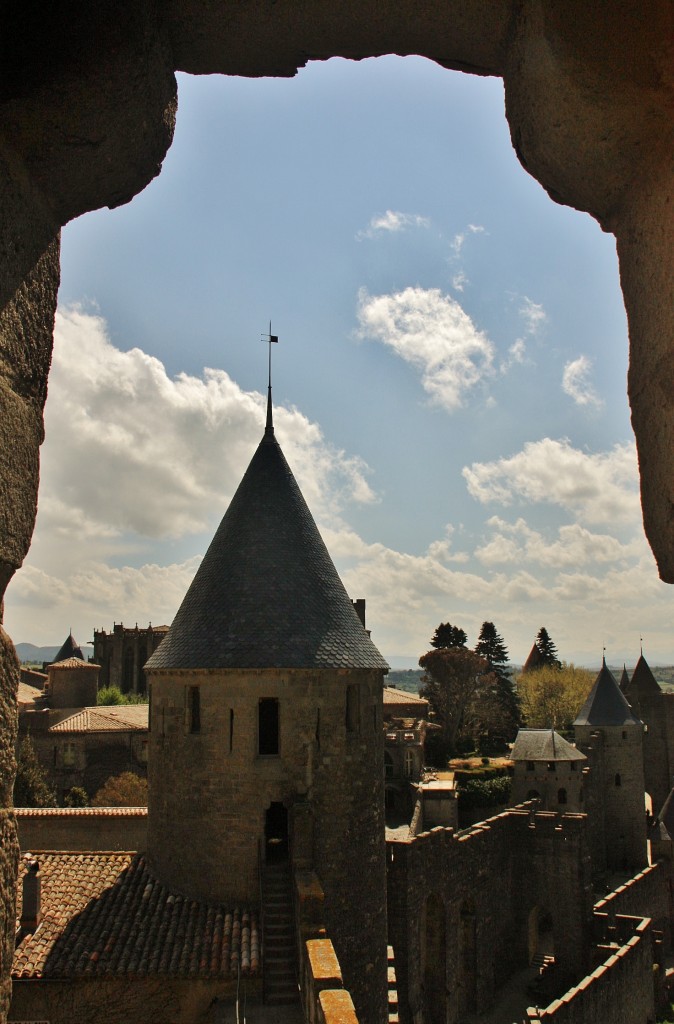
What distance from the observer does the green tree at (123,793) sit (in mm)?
32781

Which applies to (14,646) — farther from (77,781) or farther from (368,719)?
(77,781)

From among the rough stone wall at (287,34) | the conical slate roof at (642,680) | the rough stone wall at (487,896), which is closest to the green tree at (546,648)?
the conical slate roof at (642,680)

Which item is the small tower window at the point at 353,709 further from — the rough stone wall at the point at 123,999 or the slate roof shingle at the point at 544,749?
the slate roof shingle at the point at 544,749

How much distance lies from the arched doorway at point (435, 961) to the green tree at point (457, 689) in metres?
30.8

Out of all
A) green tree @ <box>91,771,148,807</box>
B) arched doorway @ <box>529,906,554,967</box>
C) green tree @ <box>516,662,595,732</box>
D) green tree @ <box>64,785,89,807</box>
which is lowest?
arched doorway @ <box>529,906,554,967</box>

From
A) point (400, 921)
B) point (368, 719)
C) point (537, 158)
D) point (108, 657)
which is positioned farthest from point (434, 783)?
point (108, 657)

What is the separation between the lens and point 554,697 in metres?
64.5

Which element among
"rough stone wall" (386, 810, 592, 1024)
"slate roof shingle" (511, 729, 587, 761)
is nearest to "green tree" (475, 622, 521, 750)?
"slate roof shingle" (511, 729, 587, 761)

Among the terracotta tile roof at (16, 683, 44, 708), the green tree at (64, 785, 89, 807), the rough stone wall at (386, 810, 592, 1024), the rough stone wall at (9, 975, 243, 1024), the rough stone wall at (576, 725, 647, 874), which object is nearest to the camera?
the rough stone wall at (9, 975, 243, 1024)

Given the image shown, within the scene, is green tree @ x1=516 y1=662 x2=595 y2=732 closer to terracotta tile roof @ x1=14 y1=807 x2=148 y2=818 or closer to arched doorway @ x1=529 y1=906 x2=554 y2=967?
arched doorway @ x1=529 y1=906 x2=554 y2=967

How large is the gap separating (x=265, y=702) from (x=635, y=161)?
13366mm

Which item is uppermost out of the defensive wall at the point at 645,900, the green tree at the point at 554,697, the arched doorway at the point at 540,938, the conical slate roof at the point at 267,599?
the conical slate roof at the point at 267,599

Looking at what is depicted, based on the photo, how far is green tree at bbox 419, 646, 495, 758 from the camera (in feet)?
179

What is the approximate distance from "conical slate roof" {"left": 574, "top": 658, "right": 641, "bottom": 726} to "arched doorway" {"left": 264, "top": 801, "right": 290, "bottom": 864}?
28241 millimetres
